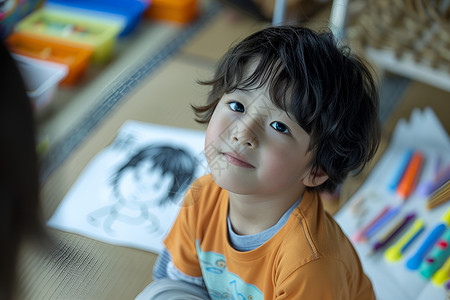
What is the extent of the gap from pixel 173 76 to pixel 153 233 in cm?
35

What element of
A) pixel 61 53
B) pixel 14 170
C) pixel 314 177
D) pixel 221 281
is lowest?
pixel 61 53

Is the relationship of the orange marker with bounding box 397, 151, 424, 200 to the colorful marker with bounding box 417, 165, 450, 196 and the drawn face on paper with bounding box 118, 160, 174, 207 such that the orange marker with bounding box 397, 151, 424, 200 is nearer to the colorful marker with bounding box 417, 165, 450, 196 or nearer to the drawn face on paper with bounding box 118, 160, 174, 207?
the colorful marker with bounding box 417, 165, 450, 196

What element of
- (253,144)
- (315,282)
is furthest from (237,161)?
(315,282)

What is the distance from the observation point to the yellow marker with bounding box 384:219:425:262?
71 centimetres

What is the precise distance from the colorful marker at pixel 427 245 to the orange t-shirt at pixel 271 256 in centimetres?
19

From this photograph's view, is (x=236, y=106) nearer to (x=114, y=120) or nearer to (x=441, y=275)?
(x=114, y=120)

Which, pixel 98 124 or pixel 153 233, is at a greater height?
pixel 98 124

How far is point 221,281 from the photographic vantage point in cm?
52

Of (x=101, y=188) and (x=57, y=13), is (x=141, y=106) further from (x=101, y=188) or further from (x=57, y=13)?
(x=57, y=13)

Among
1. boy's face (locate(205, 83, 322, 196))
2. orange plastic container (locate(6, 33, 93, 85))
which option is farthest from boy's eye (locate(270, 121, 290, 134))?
orange plastic container (locate(6, 33, 93, 85))

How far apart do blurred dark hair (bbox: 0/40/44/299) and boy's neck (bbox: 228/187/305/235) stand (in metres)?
0.25

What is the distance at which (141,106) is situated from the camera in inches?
35.1

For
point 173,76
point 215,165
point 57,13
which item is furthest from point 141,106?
point 215,165

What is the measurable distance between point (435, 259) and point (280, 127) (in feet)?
1.32
